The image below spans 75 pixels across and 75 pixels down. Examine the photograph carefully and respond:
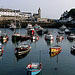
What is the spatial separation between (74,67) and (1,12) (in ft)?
464

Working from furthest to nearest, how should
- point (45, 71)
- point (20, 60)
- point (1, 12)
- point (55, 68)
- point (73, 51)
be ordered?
point (1, 12), point (73, 51), point (20, 60), point (55, 68), point (45, 71)

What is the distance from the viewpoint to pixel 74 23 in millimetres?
130250

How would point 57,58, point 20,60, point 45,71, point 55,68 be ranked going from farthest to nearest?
point 57,58 < point 20,60 < point 55,68 < point 45,71

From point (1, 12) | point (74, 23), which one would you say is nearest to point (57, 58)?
point (74, 23)

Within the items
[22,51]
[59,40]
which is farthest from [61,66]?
[59,40]

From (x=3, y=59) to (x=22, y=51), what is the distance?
14.8 ft

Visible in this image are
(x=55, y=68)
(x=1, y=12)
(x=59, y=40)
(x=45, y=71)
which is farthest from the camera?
(x=1, y=12)

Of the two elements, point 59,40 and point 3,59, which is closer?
point 3,59

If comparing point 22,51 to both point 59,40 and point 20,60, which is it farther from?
point 59,40

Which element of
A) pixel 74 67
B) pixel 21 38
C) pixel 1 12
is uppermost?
pixel 1 12

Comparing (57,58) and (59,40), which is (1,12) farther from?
(57,58)

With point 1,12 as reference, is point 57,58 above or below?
below

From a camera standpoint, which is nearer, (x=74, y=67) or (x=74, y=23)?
(x=74, y=67)

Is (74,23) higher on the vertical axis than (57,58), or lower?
higher
